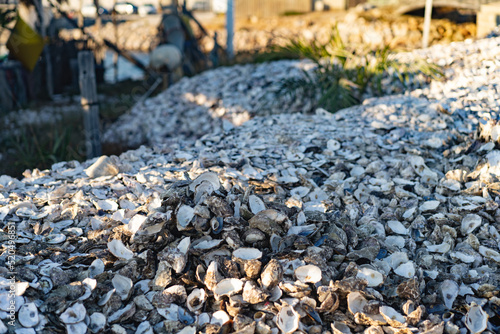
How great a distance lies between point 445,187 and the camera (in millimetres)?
2693

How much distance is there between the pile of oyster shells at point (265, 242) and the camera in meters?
1.80

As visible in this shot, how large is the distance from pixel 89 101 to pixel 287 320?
352 centimetres

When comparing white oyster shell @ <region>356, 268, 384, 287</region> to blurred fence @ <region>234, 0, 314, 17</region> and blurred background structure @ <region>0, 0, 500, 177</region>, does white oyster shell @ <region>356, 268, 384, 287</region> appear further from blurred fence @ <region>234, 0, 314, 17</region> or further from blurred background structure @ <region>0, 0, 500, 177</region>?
blurred fence @ <region>234, 0, 314, 17</region>

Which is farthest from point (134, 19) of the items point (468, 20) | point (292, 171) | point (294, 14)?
point (292, 171)

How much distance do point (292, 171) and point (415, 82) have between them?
8.61ft

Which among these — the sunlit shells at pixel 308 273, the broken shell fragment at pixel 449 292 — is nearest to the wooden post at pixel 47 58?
the sunlit shells at pixel 308 273

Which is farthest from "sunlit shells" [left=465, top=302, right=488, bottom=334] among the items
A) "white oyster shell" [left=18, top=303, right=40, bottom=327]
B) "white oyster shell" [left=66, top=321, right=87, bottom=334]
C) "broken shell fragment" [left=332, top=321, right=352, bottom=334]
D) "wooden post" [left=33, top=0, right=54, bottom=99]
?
"wooden post" [left=33, top=0, right=54, bottom=99]

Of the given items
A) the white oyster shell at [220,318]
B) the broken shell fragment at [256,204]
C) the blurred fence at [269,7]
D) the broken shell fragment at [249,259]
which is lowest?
the white oyster shell at [220,318]

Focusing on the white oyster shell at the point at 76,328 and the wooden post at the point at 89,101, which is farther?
the wooden post at the point at 89,101

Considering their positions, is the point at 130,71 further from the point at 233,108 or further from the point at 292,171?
the point at 292,171

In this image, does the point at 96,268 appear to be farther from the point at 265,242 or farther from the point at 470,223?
the point at 470,223

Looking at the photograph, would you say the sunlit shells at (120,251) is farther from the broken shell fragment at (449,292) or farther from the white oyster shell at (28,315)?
the broken shell fragment at (449,292)

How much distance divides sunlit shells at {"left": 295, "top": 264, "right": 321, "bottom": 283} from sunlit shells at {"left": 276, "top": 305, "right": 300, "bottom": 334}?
0.15 meters

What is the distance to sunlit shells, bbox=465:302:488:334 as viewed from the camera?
1.79 m
